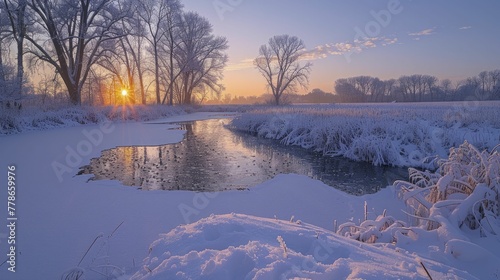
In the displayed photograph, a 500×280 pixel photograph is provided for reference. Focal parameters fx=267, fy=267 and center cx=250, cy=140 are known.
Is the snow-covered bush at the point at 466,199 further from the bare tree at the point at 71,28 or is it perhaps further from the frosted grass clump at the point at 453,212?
the bare tree at the point at 71,28

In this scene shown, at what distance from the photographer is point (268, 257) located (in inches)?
71.1

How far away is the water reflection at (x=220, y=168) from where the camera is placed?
18.6 ft

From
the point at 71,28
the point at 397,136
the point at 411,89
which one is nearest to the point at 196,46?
the point at 71,28

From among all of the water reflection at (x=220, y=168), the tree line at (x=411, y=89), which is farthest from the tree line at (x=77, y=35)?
the tree line at (x=411, y=89)

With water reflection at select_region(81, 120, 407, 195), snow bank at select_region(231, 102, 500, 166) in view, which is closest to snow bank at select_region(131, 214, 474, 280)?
water reflection at select_region(81, 120, 407, 195)

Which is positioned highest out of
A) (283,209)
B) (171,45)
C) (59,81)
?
(171,45)

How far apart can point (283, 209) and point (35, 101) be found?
20384 millimetres

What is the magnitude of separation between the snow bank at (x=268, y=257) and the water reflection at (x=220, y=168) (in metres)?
2.95

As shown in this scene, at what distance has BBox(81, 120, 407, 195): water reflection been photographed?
5.67 m

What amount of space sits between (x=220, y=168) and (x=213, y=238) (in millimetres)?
4629

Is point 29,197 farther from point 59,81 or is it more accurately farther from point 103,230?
point 59,81

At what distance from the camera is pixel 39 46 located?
17.1 metres

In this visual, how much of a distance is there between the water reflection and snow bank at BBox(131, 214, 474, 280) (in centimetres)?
295

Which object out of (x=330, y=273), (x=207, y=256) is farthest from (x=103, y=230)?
(x=330, y=273)
